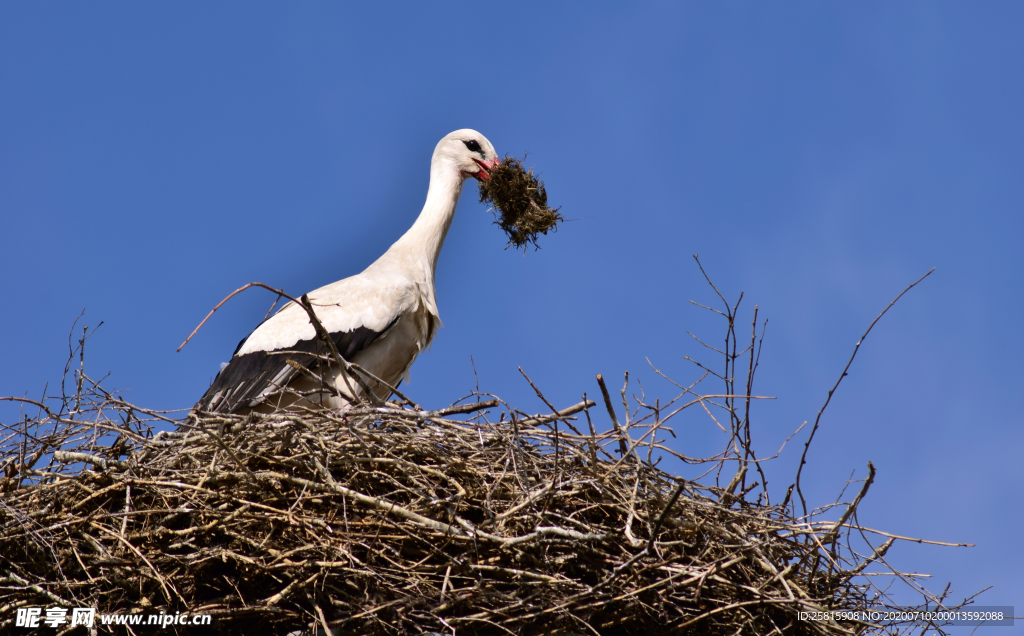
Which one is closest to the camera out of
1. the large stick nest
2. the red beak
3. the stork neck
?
the large stick nest

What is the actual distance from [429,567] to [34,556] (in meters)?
1.31

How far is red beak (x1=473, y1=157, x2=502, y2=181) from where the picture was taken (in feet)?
17.8

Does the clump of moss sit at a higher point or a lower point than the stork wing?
higher

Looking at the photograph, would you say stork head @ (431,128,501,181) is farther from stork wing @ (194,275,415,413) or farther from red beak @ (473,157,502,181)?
stork wing @ (194,275,415,413)

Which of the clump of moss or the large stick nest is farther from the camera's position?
the clump of moss

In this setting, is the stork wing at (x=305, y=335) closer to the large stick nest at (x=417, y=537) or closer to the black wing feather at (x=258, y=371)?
the black wing feather at (x=258, y=371)

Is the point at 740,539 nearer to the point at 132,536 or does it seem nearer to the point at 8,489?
the point at 132,536

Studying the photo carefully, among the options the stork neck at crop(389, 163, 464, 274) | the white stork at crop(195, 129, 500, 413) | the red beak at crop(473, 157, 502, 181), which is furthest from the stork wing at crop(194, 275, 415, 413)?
the red beak at crop(473, 157, 502, 181)

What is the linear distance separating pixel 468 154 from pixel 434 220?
48 cm

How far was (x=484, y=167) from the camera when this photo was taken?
546cm

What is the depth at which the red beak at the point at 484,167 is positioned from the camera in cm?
543

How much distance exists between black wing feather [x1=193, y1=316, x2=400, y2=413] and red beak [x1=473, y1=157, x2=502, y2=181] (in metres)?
1.24

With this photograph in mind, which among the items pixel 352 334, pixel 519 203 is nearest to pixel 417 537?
pixel 352 334

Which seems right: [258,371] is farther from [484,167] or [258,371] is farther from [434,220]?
[484,167]
